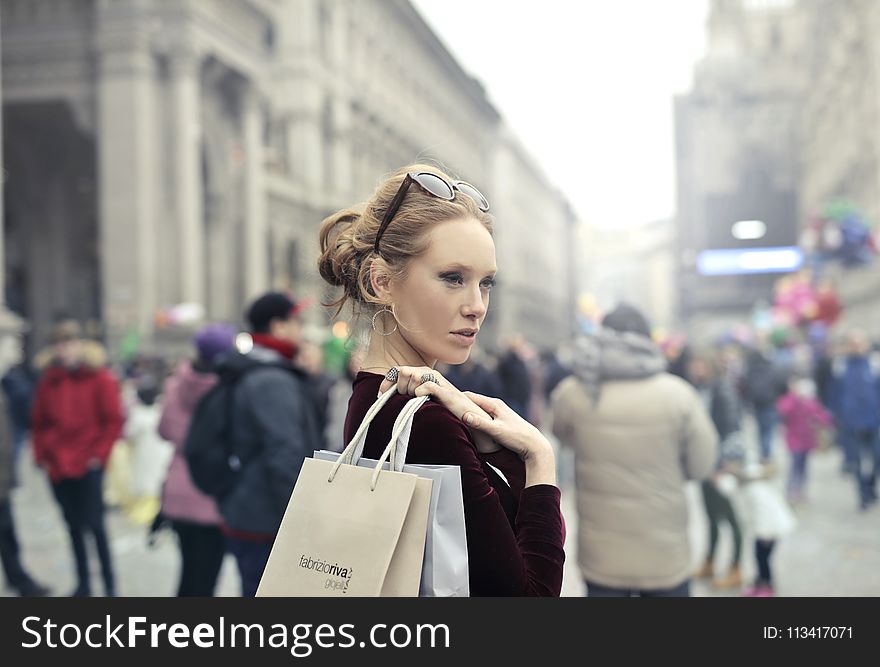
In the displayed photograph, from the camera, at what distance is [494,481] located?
1729 mm

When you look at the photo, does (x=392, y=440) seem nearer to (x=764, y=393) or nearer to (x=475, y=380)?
(x=475, y=380)

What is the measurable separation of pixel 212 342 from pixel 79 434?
5.89ft

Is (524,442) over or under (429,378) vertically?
under

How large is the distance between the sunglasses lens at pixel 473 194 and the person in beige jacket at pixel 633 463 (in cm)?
248

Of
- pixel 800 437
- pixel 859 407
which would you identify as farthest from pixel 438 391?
pixel 859 407

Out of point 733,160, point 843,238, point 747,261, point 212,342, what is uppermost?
point 733,160

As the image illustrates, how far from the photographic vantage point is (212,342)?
17.8 feet

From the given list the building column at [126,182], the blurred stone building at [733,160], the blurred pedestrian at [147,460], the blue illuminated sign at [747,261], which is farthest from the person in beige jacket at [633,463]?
the blue illuminated sign at [747,261]

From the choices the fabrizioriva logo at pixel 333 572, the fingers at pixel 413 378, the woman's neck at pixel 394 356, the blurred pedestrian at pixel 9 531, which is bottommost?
the blurred pedestrian at pixel 9 531

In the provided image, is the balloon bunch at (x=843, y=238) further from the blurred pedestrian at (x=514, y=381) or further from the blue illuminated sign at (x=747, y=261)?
the blue illuminated sign at (x=747, y=261)

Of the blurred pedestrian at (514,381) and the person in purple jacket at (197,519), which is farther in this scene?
the blurred pedestrian at (514,381)

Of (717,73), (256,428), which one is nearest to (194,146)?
(256,428)

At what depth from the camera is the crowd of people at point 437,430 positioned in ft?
5.57

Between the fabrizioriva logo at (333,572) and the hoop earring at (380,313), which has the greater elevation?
the hoop earring at (380,313)
